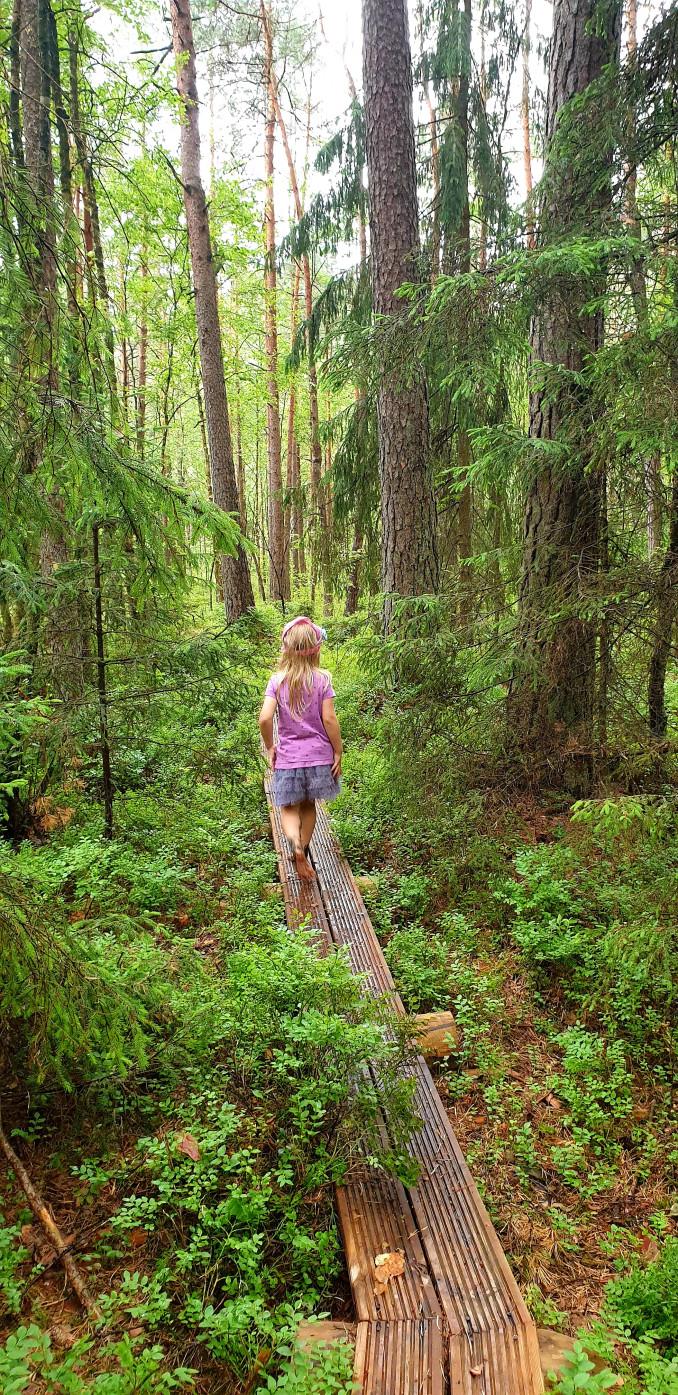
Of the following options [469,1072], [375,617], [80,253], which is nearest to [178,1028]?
[469,1072]

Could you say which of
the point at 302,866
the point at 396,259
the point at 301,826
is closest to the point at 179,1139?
the point at 302,866

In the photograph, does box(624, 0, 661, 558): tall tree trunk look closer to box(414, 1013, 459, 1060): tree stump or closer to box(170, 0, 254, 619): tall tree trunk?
box(414, 1013, 459, 1060): tree stump

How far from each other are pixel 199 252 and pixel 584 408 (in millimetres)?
9994

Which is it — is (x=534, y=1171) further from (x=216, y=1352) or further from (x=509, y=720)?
(x=509, y=720)

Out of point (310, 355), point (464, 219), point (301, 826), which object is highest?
point (464, 219)

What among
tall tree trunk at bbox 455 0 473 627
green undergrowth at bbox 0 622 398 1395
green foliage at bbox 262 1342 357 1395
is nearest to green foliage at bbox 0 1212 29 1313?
green undergrowth at bbox 0 622 398 1395

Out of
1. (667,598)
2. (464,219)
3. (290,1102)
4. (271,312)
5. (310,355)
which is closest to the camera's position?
(290,1102)

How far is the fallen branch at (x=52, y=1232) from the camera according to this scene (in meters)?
2.30

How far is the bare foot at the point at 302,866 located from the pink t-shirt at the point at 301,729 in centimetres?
66

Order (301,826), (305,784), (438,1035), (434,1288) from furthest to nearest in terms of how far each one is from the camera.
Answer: (301,826)
(305,784)
(438,1035)
(434,1288)

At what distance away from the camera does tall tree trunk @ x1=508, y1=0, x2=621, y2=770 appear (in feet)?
15.9

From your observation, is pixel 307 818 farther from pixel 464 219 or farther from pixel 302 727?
pixel 464 219

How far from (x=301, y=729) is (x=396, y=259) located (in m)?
5.62

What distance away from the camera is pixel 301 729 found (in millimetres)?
5152
